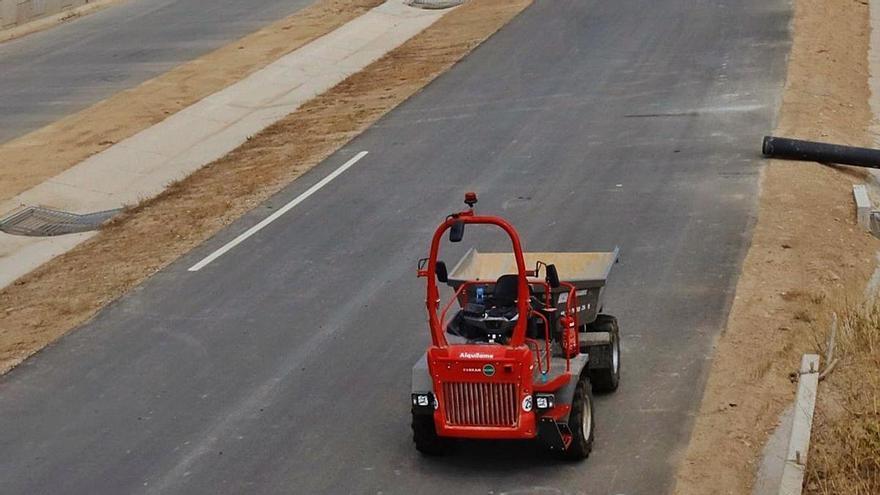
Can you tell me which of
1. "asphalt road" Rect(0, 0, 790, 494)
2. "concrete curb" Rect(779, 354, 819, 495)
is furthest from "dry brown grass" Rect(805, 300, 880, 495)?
"asphalt road" Rect(0, 0, 790, 494)

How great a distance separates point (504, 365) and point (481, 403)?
0.45m

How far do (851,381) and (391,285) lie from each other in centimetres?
677

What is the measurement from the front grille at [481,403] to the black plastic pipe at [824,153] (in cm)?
1173

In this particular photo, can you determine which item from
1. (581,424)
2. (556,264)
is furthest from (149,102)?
(581,424)

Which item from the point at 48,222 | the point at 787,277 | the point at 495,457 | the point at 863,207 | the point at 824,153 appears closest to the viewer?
the point at 495,457

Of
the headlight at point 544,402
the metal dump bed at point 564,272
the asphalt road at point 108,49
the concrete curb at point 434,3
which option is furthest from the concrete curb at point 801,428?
the concrete curb at point 434,3

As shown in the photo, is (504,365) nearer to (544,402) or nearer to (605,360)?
(544,402)

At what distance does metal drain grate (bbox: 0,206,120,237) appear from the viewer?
22.3 m

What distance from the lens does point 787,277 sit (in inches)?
652

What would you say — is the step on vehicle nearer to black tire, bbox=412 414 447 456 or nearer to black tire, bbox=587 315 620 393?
black tire, bbox=412 414 447 456

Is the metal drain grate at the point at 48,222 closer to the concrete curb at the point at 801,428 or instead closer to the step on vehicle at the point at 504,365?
the step on vehicle at the point at 504,365

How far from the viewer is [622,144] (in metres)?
23.6

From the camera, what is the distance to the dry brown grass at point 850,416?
34.6 feet

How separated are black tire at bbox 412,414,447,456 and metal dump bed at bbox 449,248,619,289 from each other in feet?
6.10
